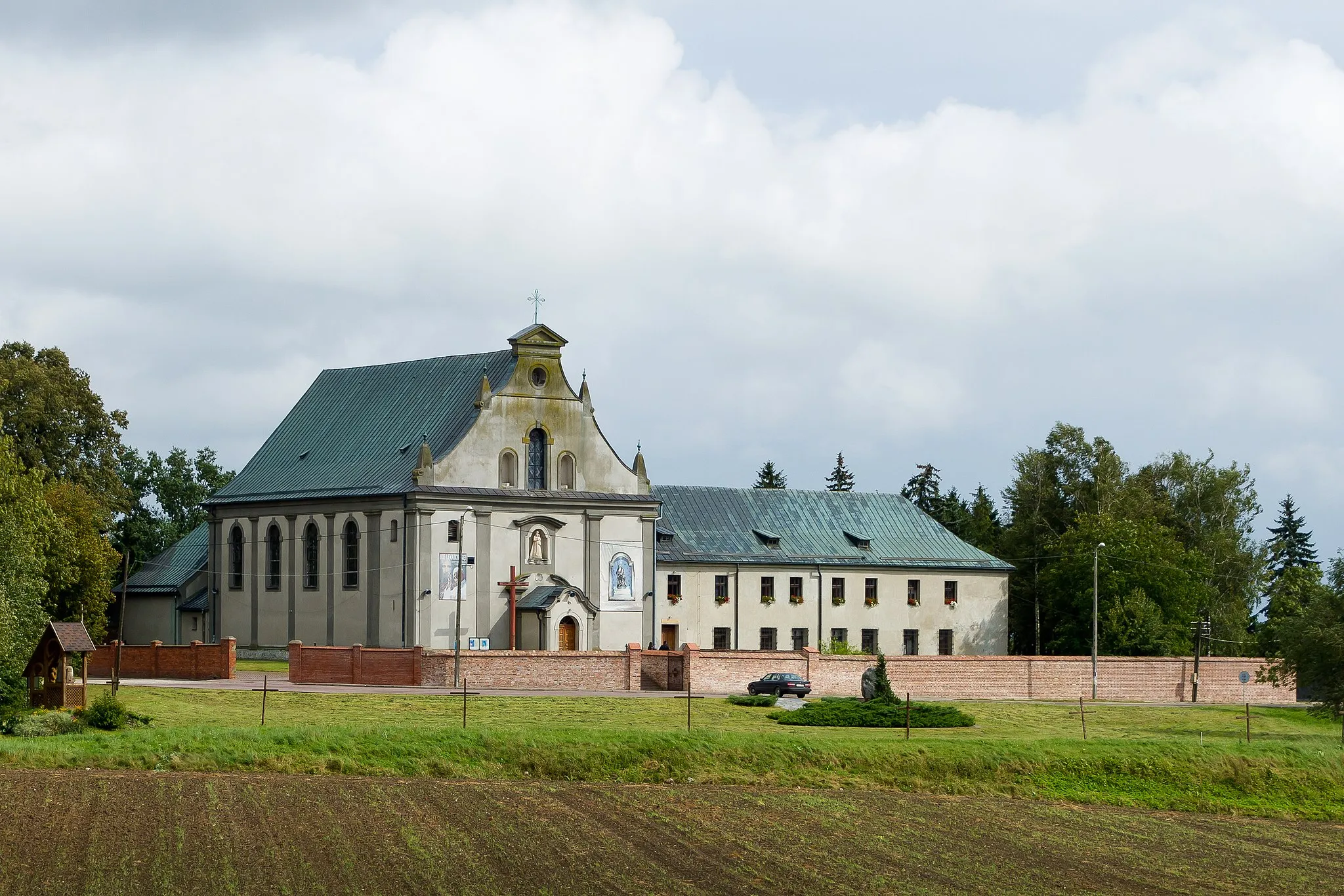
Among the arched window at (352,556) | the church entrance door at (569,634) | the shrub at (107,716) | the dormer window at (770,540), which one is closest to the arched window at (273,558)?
the arched window at (352,556)

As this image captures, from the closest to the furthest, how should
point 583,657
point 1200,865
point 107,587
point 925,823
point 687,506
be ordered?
point 1200,865 < point 925,823 < point 583,657 < point 107,587 < point 687,506

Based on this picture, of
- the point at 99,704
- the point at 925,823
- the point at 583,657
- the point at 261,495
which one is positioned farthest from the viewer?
the point at 261,495

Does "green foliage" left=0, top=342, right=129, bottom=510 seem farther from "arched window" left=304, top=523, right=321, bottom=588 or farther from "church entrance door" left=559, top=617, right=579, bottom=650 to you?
"church entrance door" left=559, top=617, right=579, bottom=650

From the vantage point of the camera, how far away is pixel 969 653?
86.1m

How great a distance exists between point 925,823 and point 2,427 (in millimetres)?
53559

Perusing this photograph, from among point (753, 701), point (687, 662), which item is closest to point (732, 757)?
point (753, 701)

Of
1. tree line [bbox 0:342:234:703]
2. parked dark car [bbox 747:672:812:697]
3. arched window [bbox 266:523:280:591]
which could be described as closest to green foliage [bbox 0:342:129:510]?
tree line [bbox 0:342:234:703]

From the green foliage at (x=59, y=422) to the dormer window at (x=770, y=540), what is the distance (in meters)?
29.1

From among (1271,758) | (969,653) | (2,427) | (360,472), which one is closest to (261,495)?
(360,472)

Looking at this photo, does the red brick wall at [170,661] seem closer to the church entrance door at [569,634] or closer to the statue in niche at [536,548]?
the church entrance door at [569,634]

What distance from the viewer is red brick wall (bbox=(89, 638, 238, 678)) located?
62.4m

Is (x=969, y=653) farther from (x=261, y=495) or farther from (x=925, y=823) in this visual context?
(x=925, y=823)

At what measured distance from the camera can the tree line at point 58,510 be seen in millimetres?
54094

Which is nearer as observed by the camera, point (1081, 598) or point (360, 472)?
point (360, 472)
